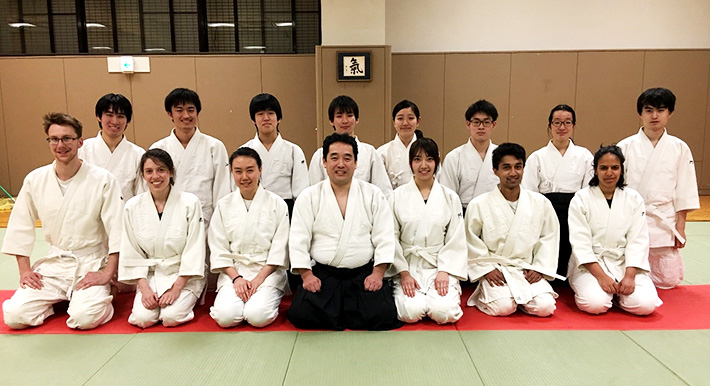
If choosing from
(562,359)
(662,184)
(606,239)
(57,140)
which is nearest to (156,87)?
(57,140)

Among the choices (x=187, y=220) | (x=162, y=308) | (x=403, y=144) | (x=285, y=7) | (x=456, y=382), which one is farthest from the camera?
(x=285, y=7)

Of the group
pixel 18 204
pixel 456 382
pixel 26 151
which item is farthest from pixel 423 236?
pixel 26 151

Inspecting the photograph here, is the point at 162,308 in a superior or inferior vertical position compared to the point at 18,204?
inferior

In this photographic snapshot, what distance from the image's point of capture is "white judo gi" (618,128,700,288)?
3953 millimetres

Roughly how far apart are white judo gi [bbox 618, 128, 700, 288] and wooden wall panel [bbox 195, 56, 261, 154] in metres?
6.13

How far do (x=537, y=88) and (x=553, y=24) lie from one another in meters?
1.17

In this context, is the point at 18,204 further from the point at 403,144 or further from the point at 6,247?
the point at 403,144

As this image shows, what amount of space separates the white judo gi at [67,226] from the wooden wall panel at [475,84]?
6.16 meters

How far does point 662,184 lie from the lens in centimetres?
398

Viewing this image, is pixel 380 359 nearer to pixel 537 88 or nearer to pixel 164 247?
pixel 164 247

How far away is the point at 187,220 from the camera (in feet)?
11.3

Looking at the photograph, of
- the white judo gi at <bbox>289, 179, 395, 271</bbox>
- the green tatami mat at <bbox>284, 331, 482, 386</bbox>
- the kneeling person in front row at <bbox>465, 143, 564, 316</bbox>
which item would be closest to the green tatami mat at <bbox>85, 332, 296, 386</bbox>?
the green tatami mat at <bbox>284, 331, 482, 386</bbox>

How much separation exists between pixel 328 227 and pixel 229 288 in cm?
82

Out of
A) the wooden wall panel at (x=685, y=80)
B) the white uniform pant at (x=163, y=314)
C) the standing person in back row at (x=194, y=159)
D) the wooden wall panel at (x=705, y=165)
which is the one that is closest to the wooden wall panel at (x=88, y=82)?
the standing person in back row at (x=194, y=159)
